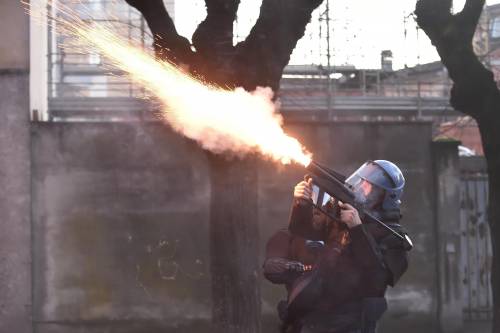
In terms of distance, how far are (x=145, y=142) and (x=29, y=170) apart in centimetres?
154

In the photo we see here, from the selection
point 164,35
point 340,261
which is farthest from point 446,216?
point 340,261

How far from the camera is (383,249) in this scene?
494cm

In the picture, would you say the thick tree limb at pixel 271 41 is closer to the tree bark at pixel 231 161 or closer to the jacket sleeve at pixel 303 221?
the tree bark at pixel 231 161

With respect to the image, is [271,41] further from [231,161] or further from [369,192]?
[369,192]

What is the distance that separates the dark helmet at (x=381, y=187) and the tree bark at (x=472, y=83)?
321cm

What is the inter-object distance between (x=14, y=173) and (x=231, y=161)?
445 centimetres

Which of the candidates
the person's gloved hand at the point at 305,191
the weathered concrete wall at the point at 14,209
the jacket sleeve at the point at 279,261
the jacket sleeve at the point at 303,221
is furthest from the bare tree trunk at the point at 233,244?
the weathered concrete wall at the point at 14,209

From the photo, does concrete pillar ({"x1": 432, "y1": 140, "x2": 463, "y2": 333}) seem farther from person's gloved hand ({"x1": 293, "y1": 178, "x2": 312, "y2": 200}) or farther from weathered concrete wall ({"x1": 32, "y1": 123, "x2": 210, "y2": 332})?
person's gloved hand ({"x1": 293, "y1": 178, "x2": 312, "y2": 200})

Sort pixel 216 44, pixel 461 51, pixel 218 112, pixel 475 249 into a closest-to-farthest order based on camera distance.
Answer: pixel 218 112 → pixel 216 44 → pixel 461 51 → pixel 475 249

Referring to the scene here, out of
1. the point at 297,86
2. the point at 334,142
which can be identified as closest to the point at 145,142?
the point at 334,142

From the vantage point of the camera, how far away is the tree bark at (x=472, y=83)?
802 cm

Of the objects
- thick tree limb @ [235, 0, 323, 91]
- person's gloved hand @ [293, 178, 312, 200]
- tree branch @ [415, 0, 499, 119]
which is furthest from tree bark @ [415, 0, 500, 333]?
person's gloved hand @ [293, 178, 312, 200]

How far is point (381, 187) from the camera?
202 inches

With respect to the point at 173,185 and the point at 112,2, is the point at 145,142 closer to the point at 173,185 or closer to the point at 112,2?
the point at 173,185
